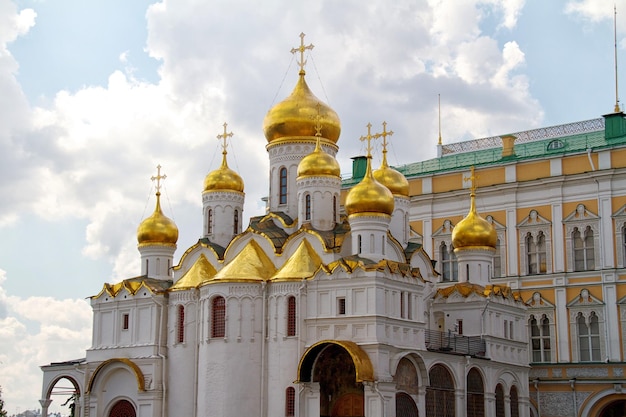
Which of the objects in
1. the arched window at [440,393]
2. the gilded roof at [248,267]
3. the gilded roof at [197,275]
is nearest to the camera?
the arched window at [440,393]

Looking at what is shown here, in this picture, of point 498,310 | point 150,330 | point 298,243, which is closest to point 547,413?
point 498,310

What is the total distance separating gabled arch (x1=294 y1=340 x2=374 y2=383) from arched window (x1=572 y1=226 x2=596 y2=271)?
1428 centimetres

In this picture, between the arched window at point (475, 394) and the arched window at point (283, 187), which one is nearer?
the arched window at point (475, 394)

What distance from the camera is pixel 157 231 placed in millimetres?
39125

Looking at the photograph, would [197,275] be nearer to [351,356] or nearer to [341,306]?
[341,306]

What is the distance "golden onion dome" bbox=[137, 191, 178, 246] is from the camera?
128 feet

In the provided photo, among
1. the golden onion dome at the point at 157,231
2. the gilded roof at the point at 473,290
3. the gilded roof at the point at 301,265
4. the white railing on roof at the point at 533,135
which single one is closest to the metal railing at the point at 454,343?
the gilded roof at the point at 473,290

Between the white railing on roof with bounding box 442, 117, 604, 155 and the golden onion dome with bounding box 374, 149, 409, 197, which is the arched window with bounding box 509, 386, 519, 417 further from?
the white railing on roof with bounding box 442, 117, 604, 155

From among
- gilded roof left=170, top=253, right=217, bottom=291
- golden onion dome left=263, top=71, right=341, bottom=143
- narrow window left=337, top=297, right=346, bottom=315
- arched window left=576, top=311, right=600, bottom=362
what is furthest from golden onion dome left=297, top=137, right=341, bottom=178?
arched window left=576, top=311, right=600, bottom=362

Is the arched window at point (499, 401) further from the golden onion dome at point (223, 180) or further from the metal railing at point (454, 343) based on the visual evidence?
the golden onion dome at point (223, 180)

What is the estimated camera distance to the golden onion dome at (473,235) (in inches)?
1506

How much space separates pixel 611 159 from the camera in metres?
41.5

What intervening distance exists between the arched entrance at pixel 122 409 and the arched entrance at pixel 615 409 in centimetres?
1822

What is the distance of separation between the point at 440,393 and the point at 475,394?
236cm
